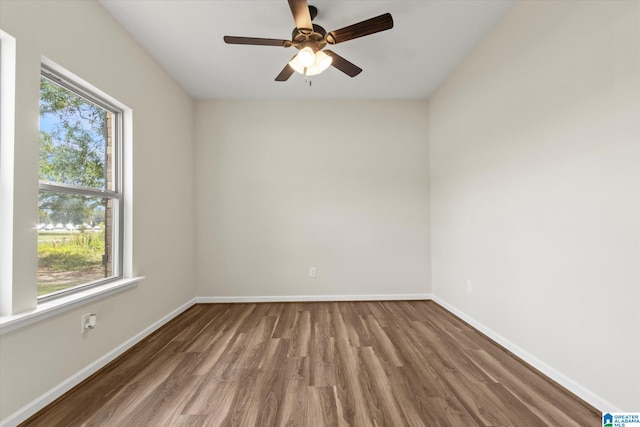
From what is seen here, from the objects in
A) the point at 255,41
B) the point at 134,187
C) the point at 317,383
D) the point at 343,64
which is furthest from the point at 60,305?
the point at 343,64

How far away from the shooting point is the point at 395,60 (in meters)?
3.00

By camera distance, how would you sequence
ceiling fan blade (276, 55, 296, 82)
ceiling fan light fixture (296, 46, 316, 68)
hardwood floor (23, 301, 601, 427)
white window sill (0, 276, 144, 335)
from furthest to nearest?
ceiling fan blade (276, 55, 296, 82) < ceiling fan light fixture (296, 46, 316, 68) < hardwood floor (23, 301, 601, 427) < white window sill (0, 276, 144, 335)

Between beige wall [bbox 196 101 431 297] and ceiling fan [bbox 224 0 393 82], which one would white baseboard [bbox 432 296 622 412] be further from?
ceiling fan [bbox 224 0 393 82]

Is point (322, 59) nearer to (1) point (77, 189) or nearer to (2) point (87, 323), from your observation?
(1) point (77, 189)

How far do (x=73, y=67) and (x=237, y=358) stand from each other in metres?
2.32

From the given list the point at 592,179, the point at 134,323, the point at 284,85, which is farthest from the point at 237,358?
the point at 284,85

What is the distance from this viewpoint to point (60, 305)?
1734 millimetres

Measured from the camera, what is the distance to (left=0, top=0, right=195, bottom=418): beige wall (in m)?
1.57

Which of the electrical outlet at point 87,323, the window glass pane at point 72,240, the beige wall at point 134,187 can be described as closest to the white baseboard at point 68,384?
the beige wall at point 134,187

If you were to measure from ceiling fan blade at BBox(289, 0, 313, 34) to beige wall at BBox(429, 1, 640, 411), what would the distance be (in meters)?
1.60

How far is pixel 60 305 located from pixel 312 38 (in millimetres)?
2380

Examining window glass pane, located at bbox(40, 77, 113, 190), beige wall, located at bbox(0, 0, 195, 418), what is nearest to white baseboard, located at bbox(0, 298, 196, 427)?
beige wall, located at bbox(0, 0, 195, 418)

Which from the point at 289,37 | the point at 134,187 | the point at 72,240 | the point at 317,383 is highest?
the point at 289,37

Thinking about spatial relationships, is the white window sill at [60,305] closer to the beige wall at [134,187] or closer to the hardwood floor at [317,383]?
the beige wall at [134,187]
